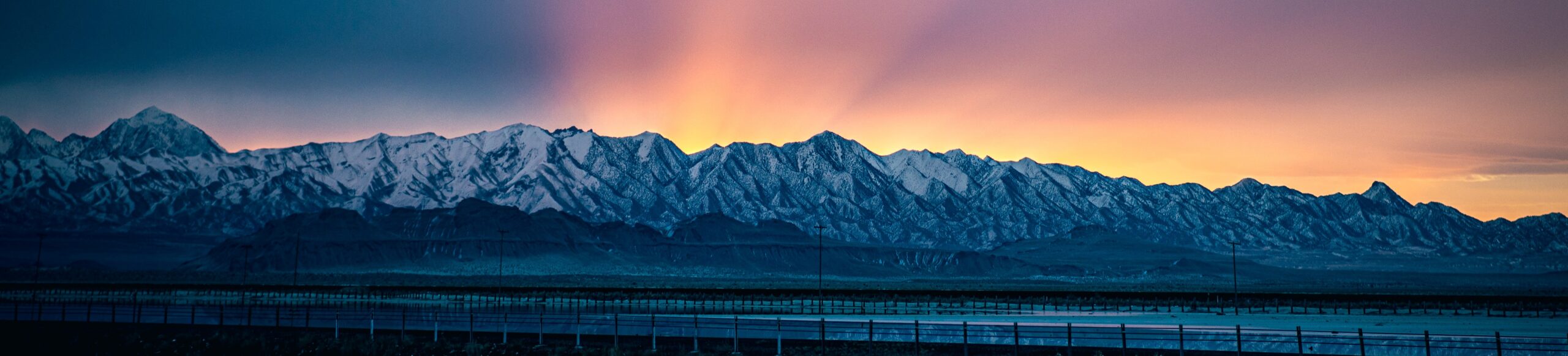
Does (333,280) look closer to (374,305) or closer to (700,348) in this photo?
(374,305)

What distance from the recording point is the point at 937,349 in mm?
41906

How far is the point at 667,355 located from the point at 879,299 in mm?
66276

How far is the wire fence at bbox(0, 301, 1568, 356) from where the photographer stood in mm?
44250

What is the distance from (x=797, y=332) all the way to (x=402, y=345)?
17.1 metres

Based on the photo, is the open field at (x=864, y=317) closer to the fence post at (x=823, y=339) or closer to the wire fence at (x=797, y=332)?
the wire fence at (x=797, y=332)

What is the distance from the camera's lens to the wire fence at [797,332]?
4425 centimetres

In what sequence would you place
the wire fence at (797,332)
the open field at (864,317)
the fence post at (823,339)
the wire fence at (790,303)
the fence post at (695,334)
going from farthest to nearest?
the wire fence at (790,303)
the open field at (864,317)
the wire fence at (797,332)
the fence post at (695,334)
the fence post at (823,339)

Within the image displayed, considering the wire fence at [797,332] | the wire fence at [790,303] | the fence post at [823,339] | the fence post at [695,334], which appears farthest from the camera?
the wire fence at [790,303]

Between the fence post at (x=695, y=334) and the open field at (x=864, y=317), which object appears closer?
the fence post at (x=695, y=334)

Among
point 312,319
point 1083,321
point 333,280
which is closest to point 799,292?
point 1083,321

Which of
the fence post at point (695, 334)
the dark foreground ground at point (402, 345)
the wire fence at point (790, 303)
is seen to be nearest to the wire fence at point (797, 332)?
the fence post at point (695, 334)

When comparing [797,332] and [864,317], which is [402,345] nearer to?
[797,332]

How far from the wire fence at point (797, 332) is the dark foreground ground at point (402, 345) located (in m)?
0.40

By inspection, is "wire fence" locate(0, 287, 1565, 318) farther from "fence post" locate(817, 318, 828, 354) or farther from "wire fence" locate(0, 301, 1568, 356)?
"fence post" locate(817, 318, 828, 354)
